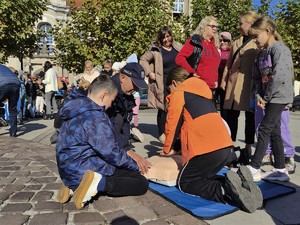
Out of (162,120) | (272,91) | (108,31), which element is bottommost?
(162,120)

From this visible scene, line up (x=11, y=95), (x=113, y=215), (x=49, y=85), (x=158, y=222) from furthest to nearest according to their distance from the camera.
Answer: (x=49, y=85), (x=11, y=95), (x=113, y=215), (x=158, y=222)

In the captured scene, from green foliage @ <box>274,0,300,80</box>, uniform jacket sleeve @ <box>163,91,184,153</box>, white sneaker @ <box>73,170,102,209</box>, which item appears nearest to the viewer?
white sneaker @ <box>73,170,102,209</box>

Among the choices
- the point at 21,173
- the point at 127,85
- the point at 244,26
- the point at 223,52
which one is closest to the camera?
the point at 127,85

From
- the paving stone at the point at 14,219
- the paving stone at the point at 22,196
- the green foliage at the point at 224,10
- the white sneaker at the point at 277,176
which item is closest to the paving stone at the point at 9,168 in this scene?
the paving stone at the point at 22,196

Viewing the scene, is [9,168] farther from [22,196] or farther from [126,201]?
[126,201]

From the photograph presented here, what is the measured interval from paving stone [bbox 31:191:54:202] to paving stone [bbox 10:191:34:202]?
A: 0.06 metres

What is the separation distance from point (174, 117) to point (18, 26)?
406 inches

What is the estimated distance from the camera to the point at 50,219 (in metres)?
2.95

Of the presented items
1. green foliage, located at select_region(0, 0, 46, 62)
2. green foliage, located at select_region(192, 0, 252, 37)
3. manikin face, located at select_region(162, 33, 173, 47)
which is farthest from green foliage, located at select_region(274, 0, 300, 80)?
manikin face, located at select_region(162, 33, 173, 47)

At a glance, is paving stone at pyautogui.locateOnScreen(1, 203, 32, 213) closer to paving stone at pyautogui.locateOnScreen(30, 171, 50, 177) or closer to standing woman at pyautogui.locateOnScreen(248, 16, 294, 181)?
paving stone at pyautogui.locateOnScreen(30, 171, 50, 177)

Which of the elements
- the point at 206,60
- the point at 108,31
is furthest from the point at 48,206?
the point at 108,31

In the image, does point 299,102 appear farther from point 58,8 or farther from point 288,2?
point 58,8

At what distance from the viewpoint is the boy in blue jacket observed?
318 cm

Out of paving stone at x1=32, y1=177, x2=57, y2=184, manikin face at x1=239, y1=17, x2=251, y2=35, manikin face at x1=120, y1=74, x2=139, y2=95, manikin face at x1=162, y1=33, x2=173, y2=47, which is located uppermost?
manikin face at x1=239, y1=17, x2=251, y2=35
